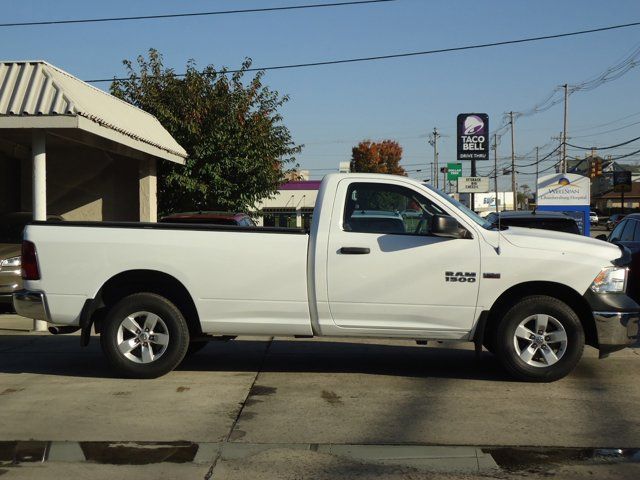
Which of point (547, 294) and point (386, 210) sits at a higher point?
point (386, 210)

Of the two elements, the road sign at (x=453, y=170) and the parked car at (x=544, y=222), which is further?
the road sign at (x=453, y=170)

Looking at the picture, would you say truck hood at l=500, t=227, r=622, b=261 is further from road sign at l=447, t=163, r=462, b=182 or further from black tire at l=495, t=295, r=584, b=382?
road sign at l=447, t=163, r=462, b=182

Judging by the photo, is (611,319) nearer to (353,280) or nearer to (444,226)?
(444,226)

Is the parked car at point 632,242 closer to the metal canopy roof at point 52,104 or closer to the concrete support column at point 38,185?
the metal canopy roof at point 52,104

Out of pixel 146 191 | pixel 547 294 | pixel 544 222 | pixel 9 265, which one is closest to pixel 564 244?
pixel 547 294

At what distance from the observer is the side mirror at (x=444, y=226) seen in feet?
23.4

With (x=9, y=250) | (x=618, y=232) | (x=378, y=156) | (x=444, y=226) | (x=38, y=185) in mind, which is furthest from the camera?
(x=378, y=156)

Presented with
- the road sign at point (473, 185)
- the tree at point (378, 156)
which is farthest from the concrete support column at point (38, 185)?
the tree at point (378, 156)

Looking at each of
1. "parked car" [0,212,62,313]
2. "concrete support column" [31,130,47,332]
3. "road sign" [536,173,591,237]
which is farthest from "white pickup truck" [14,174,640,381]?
"road sign" [536,173,591,237]

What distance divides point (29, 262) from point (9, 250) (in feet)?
16.6

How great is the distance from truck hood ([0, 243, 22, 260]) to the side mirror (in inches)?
296

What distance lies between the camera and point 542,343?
287 inches

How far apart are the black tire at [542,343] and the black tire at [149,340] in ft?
10.2

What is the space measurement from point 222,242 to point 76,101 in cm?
532
